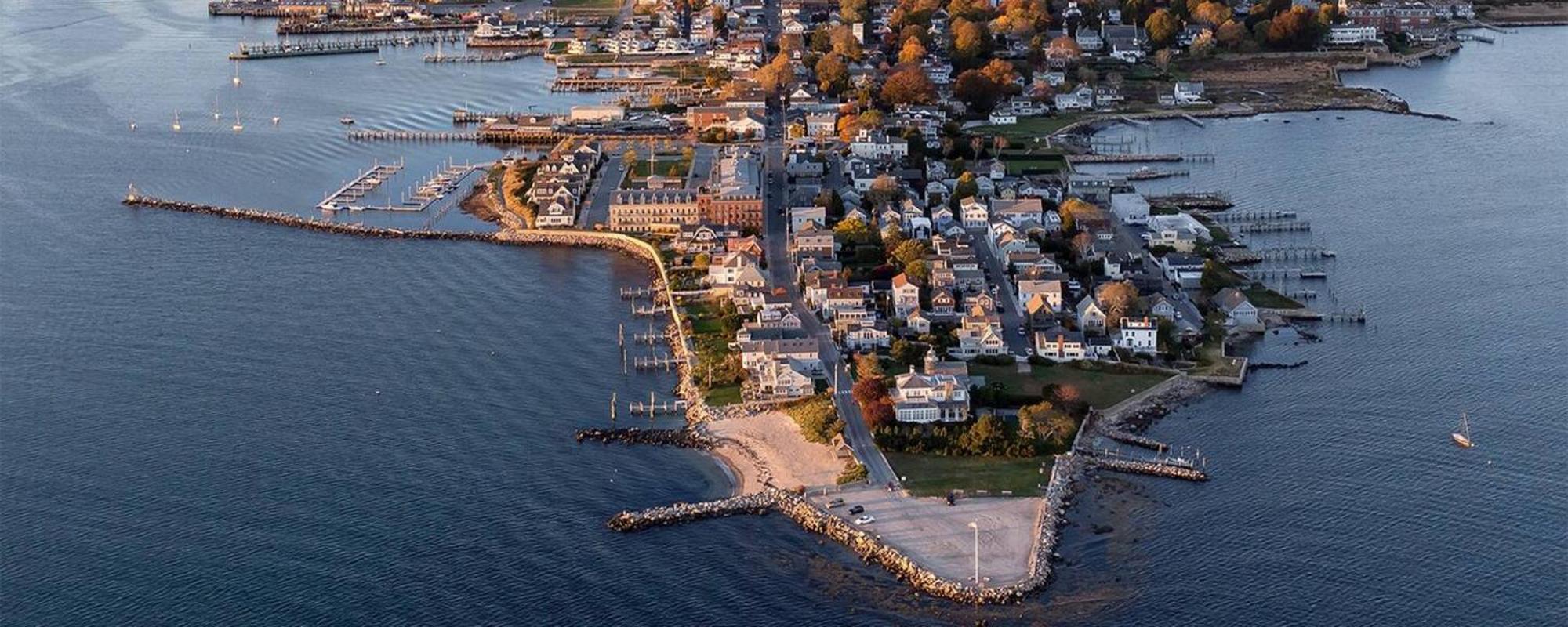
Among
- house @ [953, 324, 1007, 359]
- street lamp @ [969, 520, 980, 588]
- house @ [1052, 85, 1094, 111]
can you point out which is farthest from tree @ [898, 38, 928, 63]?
street lamp @ [969, 520, 980, 588]

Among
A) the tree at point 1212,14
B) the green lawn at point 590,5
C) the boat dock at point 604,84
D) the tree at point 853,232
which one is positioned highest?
the green lawn at point 590,5

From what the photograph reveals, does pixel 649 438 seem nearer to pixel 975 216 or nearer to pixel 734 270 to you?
pixel 734 270

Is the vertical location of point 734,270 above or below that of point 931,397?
above

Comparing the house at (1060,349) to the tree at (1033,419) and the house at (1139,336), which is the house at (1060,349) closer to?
the house at (1139,336)

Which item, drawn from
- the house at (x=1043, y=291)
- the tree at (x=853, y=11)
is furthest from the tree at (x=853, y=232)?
the tree at (x=853, y=11)

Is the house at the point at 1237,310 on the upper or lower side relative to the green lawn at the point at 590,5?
lower

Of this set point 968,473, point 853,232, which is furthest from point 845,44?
point 968,473

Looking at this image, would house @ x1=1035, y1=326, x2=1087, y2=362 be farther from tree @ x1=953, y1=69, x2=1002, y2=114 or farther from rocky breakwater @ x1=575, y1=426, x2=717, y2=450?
tree @ x1=953, y1=69, x2=1002, y2=114
